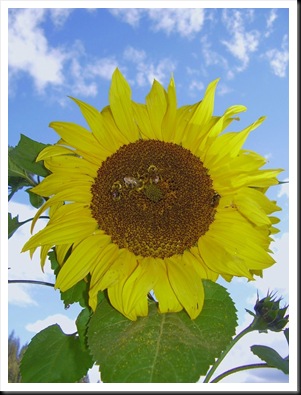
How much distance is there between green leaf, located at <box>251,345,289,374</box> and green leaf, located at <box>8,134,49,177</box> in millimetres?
832

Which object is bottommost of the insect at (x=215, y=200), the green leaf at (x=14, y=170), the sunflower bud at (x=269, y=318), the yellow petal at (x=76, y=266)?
the sunflower bud at (x=269, y=318)

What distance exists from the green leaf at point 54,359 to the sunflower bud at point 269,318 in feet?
1.70

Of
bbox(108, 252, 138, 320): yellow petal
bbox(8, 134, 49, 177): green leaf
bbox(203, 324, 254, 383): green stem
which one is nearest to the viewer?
bbox(108, 252, 138, 320): yellow petal

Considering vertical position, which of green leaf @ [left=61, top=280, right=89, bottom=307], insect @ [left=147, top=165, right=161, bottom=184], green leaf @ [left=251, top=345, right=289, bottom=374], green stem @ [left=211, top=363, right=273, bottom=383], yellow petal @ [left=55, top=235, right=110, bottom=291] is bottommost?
green stem @ [left=211, top=363, right=273, bottom=383]

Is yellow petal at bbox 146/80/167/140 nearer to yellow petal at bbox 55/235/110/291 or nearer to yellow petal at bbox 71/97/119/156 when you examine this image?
yellow petal at bbox 71/97/119/156

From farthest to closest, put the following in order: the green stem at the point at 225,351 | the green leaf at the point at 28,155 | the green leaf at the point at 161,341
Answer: the green leaf at the point at 28,155 < the green stem at the point at 225,351 < the green leaf at the point at 161,341

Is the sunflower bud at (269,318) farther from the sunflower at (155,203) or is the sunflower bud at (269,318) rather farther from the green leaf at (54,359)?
the green leaf at (54,359)

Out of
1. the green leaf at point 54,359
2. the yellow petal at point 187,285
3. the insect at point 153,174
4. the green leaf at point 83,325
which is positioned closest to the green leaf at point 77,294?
the green leaf at point 83,325

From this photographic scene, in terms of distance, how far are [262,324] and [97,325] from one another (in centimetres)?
53

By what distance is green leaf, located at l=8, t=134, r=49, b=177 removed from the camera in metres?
1.70

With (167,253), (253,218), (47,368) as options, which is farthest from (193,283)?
(47,368)

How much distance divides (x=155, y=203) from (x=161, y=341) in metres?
0.37

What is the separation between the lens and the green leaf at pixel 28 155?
1.70 meters

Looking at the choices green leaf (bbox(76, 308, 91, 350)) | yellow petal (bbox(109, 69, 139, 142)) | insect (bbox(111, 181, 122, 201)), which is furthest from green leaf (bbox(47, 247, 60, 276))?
yellow petal (bbox(109, 69, 139, 142))
